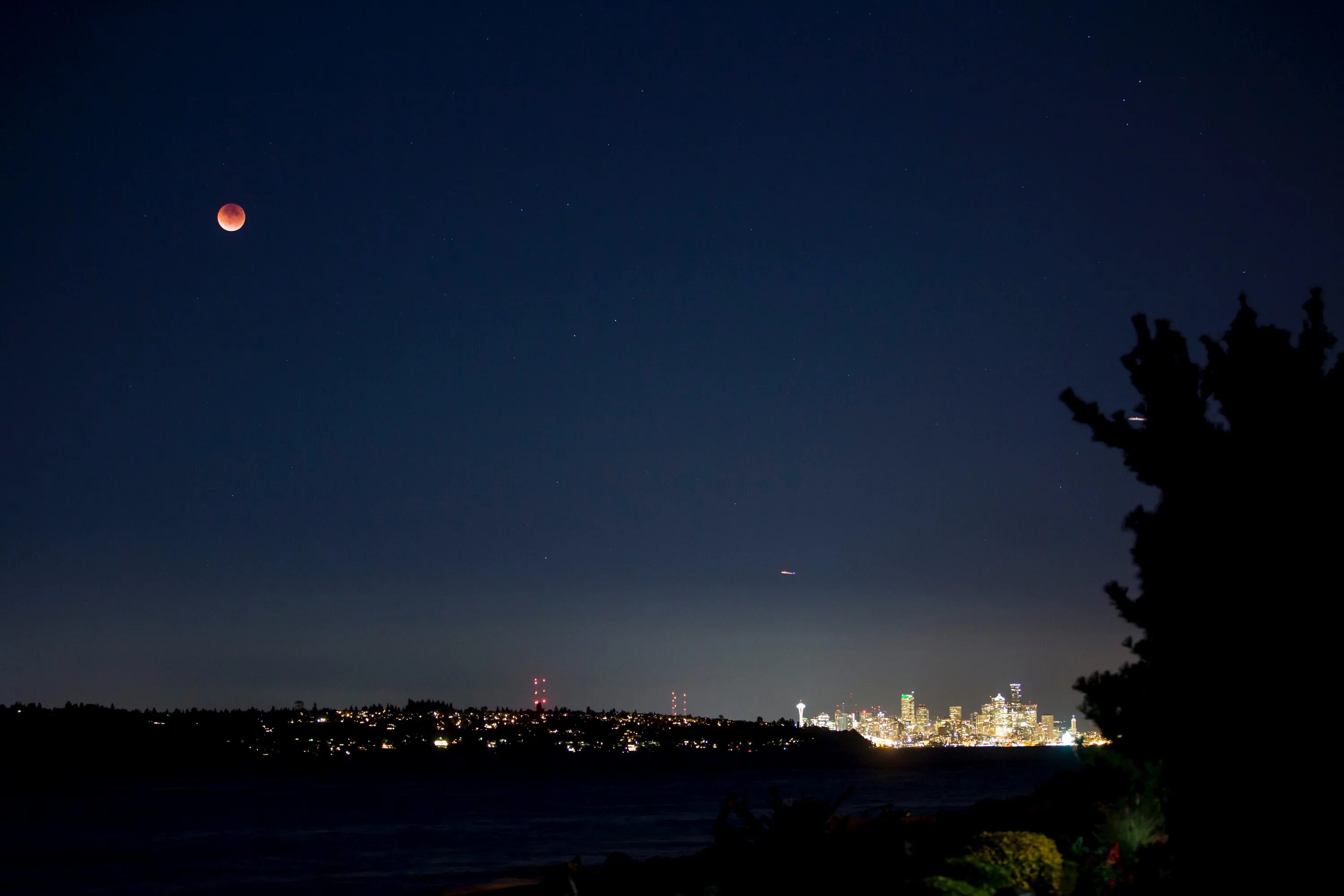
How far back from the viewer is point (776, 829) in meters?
11.0

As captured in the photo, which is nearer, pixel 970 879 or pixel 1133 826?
pixel 970 879

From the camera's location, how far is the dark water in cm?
3472

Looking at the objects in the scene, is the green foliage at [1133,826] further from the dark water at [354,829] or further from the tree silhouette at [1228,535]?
the dark water at [354,829]

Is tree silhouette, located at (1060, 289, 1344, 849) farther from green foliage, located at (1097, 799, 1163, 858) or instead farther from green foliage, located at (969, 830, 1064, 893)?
green foliage, located at (969, 830, 1064, 893)

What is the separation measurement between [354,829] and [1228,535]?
53.6 meters

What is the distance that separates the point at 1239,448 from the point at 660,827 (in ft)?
147

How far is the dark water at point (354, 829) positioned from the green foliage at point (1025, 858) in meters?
4.29

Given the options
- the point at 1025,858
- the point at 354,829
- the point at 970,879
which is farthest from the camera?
the point at 354,829

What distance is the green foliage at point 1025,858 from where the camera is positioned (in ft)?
31.7

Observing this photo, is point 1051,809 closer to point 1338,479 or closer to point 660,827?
point 1338,479

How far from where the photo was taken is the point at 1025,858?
979 centimetres

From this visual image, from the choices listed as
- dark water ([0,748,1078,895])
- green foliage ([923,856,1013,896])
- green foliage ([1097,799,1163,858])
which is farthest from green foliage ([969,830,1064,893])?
dark water ([0,748,1078,895])

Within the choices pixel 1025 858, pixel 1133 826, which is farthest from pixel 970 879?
pixel 1133 826

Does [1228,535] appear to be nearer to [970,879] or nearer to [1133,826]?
[1133,826]
